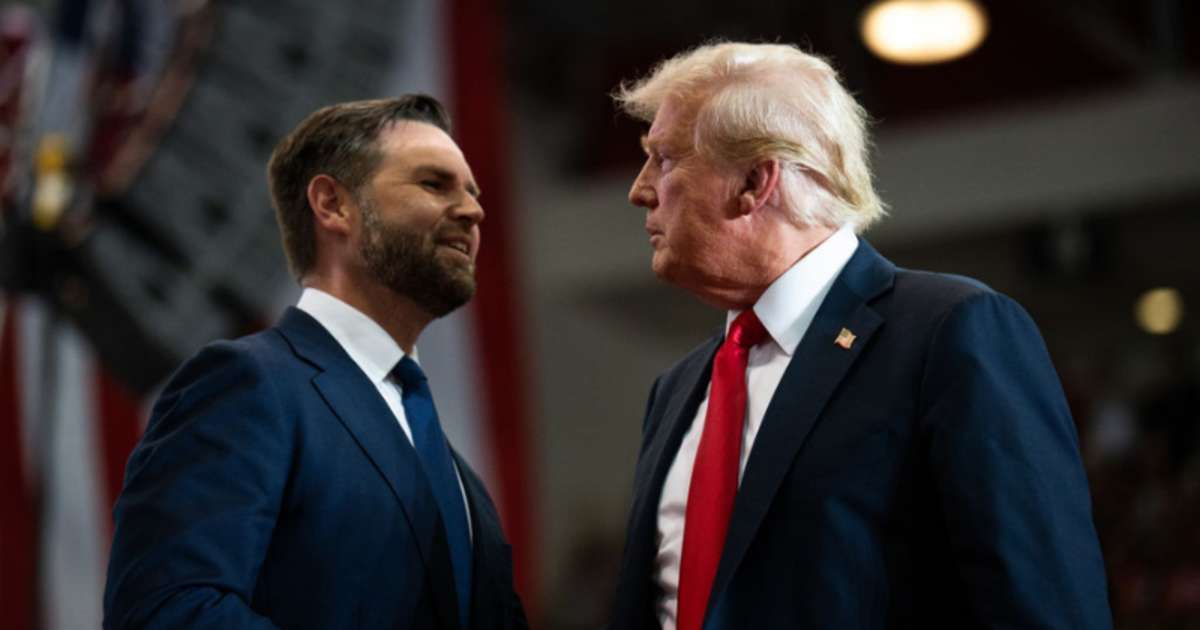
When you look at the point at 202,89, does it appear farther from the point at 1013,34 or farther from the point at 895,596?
the point at 1013,34

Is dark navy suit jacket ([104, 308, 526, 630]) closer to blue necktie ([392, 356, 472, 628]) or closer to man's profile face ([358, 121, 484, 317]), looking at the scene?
blue necktie ([392, 356, 472, 628])

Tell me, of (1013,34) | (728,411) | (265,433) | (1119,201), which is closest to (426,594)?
(265,433)

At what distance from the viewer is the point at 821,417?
170 centimetres

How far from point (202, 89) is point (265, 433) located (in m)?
2.99

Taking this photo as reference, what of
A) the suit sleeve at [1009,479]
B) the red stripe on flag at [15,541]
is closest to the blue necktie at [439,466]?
the suit sleeve at [1009,479]

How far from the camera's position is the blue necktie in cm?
190

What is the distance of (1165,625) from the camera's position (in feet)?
16.3

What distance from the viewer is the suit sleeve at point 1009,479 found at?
1.55m

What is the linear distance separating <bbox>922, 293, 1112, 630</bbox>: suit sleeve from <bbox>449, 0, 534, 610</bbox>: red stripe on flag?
2892 mm

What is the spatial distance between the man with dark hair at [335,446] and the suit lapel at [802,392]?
1.25 feet

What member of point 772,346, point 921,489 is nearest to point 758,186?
point 772,346

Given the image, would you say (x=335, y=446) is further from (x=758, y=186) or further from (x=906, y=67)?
(x=906, y=67)

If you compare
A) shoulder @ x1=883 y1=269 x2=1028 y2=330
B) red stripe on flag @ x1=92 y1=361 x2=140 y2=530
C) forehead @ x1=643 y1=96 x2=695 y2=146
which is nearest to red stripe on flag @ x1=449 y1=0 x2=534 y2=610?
red stripe on flag @ x1=92 y1=361 x2=140 y2=530

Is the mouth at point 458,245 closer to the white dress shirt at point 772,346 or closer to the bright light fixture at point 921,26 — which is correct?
the white dress shirt at point 772,346
